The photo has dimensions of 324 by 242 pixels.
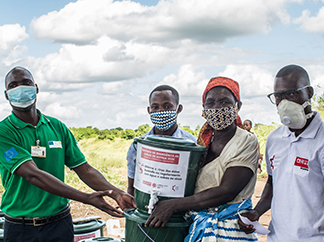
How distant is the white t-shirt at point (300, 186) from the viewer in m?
2.32

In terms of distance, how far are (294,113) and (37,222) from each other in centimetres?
234

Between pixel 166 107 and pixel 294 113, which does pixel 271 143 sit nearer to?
pixel 294 113

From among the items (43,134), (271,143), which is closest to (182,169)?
(271,143)

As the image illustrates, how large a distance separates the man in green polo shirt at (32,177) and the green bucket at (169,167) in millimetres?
645

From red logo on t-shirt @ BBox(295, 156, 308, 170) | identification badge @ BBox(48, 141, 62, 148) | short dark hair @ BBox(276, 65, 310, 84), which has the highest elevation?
short dark hair @ BBox(276, 65, 310, 84)

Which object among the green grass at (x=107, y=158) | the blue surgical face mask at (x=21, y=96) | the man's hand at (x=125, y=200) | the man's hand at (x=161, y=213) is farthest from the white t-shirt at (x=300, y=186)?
the green grass at (x=107, y=158)

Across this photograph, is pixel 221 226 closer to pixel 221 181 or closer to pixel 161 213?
pixel 221 181

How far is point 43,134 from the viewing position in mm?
3381

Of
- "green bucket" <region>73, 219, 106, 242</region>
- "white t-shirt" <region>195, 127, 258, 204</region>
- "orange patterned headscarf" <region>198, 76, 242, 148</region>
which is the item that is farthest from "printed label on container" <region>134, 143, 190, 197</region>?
"green bucket" <region>73, 219, 106, 242</region>

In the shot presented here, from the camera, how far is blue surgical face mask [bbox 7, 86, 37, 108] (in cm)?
332

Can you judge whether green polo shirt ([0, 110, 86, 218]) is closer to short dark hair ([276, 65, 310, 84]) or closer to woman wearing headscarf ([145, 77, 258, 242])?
woman wearing headscarf ([145, 77, 258, 242])

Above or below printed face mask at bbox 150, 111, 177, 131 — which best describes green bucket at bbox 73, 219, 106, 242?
below

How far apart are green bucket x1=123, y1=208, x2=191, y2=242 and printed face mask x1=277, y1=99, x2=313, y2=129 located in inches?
39.3

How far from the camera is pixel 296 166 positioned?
2391mm
